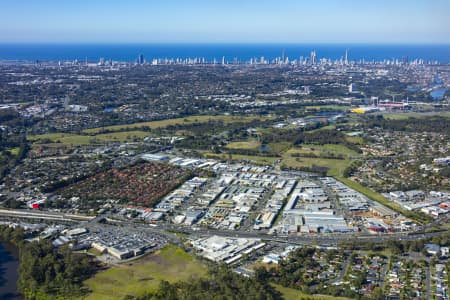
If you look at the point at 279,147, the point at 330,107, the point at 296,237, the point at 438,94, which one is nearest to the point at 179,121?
the point at 279,147

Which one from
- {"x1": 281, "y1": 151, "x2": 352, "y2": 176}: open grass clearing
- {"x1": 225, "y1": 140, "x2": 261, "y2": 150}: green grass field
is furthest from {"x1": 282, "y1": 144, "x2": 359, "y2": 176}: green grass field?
{"x1": 225, "y1": 140, "x2": 261, "y2": 150}: green grass field

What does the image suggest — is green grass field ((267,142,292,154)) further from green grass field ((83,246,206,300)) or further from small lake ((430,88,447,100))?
small lake ((430,88,447,100))

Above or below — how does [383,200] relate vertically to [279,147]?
below

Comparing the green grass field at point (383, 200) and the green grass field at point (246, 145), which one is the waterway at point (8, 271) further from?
the green grass field at point (246, 145)

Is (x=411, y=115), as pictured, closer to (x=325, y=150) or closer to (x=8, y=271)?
(x=325, y=150)

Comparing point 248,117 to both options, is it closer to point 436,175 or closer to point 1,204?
point 436,175

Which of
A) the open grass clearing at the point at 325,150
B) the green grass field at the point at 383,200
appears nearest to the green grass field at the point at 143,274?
the green grass field at the point at 383,200

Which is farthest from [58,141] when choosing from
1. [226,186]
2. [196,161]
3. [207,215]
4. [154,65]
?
[154,65]
